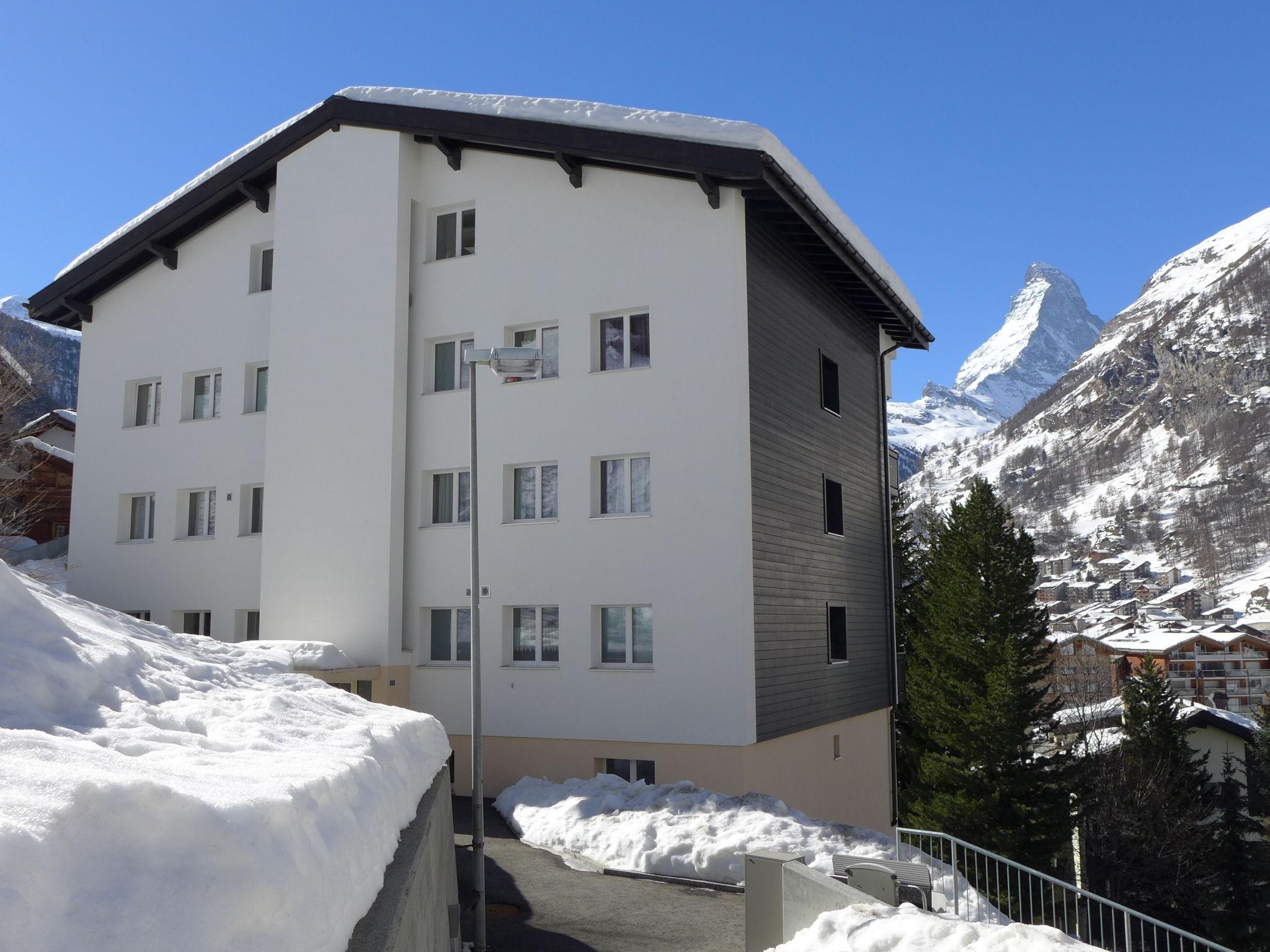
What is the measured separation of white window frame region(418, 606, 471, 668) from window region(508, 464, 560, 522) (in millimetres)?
2126

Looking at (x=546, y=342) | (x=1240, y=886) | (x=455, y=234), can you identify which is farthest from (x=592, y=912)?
(x=1240, y=886)

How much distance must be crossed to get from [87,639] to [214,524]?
18267 millimetres

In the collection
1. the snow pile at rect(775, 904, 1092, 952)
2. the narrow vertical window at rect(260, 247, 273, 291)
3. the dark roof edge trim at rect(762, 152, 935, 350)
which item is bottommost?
the snow pile at rect(775, 904, 1092, 952)

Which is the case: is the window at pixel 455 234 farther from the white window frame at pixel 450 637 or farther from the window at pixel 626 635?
the window at pixel 626 635

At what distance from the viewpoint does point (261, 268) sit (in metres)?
23.7

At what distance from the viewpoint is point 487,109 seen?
19.8m

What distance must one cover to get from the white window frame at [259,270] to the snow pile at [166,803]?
17.6 metres

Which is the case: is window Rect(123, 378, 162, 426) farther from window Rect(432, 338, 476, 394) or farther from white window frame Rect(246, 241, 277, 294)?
window Rect(432, 338, 476, 394)

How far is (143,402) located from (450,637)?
10465mm

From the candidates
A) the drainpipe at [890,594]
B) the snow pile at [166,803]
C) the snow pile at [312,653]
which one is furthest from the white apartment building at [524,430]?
the snow pile at [166,803]

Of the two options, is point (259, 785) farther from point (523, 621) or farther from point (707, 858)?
point (523, 621)

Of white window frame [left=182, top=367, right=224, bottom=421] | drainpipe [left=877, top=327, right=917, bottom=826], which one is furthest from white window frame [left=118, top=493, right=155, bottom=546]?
drainpipe [left=877, top=327, right=917, bottom=826]

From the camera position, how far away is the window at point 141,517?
78.5ft

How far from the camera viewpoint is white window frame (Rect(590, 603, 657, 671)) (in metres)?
18.2
